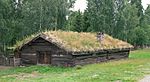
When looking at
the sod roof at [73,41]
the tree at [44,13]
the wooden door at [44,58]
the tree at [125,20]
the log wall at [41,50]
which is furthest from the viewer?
the tree at [125,20]

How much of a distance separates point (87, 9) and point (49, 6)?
56.2 ft

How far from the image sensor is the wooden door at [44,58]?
130ft

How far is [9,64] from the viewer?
40719 mm

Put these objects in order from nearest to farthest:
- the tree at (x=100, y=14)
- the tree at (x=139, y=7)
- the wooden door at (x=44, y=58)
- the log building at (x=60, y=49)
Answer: the log building at (x=60, y=49) < the wooden door at (x=44, y=58) < the tree at (x=100, y=14) < the tree at (x=139, y=7)

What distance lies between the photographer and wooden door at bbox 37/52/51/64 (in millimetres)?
39625

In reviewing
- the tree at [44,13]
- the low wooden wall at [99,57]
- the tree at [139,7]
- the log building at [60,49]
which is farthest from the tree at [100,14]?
the log building at [60,49]

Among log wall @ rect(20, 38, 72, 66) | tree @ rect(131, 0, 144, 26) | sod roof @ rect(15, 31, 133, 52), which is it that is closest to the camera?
sod roof @ rect(15, 31, 133, 52)

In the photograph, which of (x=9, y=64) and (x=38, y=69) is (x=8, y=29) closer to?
(x=9, y=64)

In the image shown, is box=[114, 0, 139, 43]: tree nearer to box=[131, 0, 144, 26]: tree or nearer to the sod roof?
box=[131, 0, 144, 26]: tree

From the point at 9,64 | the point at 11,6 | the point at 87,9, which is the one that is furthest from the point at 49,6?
the point at 9,64

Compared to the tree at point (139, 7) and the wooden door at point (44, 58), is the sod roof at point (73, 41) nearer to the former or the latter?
the wooden door at point (44, 58)

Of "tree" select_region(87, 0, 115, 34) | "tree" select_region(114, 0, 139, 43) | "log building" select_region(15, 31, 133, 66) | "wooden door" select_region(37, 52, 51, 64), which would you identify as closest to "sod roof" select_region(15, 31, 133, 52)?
"log building" select_region(15, 31, 133, 66)

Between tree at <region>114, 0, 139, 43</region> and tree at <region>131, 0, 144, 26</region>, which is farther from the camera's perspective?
tree at <region>131, 0, 144, 26</region>

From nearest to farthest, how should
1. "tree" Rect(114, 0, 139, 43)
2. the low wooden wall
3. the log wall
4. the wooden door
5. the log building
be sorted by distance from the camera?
1. the log building
2. the log wall
3. the low wooden wall
4. the wooden door
5. "tree" Rect(114, 0, 139, 43)
